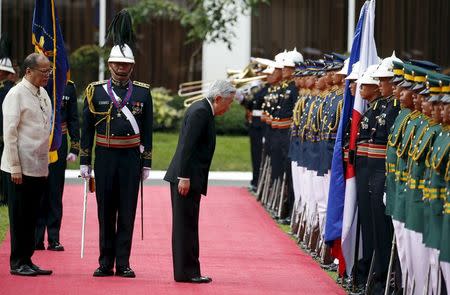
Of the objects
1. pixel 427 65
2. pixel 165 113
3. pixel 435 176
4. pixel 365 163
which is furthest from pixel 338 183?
pixel 165 113

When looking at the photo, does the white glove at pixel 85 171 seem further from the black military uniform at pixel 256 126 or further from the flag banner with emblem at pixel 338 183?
the black military uniform at pixel 256 126

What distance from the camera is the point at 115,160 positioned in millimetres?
12758

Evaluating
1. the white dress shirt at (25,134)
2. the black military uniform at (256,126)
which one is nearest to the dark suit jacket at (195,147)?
the white dress shirt at (25,134)

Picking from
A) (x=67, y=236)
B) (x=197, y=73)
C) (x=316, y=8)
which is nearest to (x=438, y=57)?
(x=316, y=8)

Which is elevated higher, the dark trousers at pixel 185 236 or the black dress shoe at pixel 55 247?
the dark trousers at pixel 185 236

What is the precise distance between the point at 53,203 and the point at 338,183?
11.8 feet

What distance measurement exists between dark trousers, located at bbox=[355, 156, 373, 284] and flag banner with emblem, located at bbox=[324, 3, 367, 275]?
48 centimetres

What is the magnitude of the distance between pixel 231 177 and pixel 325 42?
9.93 metres

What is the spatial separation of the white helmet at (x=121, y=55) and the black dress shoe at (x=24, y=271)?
2.11 m

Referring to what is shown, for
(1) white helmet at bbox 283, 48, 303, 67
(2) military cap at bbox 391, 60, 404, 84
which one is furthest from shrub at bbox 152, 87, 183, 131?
(2) military cap at bbox 391, 60, 404, 84

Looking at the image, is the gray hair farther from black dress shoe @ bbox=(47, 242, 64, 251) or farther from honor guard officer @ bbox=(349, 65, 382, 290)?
black dress shoe @ bbox=(47, 242, 64, 251)

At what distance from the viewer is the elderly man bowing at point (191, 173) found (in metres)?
12.5

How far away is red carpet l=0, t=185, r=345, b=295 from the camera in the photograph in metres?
12.2

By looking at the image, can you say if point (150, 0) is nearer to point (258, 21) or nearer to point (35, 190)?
point (258, 21)
